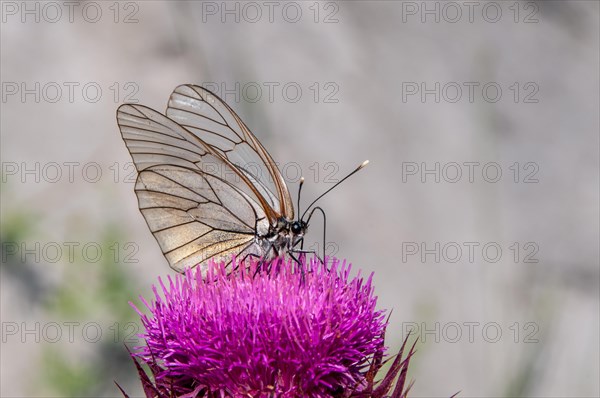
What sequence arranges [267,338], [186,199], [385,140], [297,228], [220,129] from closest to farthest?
[267,338] < [297,228] < [186,199] < [220,129] < [385,140]

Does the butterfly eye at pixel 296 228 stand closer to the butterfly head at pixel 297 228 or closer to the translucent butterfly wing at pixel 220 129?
the butterfly head at pixel 297 228

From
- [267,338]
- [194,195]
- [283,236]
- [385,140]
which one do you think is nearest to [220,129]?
[194,195]

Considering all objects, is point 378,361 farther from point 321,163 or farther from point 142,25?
point 142,25

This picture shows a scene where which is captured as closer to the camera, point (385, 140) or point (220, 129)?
point (220, 129)

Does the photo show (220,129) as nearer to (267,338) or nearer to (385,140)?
(267,338)

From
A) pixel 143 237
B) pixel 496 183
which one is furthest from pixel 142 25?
pixel 496 183

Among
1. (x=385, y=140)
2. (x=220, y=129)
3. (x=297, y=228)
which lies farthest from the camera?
(x=385, y=140)
